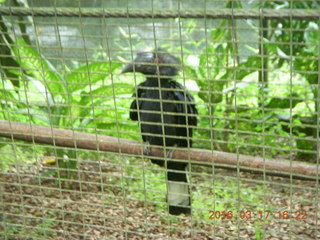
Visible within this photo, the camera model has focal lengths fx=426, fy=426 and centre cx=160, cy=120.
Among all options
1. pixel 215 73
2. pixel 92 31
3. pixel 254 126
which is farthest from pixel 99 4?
pixel 254 126

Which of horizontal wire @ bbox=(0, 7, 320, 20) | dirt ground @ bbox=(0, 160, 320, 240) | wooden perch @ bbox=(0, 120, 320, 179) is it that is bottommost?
dirt ground @ bbox=(0, 160, 320, 240)

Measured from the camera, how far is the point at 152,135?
2.37 m

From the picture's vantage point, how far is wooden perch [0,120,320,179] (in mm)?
2256

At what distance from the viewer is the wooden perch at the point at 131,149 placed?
226 cm

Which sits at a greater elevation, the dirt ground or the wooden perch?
the wooden perch

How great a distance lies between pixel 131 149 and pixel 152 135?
0.31 meters

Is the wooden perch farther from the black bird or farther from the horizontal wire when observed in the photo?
the horizontal wire

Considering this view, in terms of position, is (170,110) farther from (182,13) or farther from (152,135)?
(182,13)
